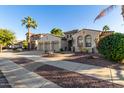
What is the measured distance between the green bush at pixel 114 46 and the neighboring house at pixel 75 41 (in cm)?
909

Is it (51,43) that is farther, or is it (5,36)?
(5,36)

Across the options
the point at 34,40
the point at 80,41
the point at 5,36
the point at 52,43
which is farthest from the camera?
the point at 34,40

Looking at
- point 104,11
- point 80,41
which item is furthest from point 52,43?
point 104,11

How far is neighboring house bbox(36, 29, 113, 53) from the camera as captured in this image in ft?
92.2

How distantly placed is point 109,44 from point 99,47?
114 cm

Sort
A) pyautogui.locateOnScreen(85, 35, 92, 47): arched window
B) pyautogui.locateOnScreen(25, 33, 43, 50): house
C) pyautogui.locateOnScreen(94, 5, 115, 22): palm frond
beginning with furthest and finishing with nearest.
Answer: pyautogui.locateOnScreen(25, 33, 43, 50): house
pyautogui.locateOnScreen(85, 35, 92, 47): arched window
pyautogui.locateOnScreen(94, 5, 115, 22): palm frond

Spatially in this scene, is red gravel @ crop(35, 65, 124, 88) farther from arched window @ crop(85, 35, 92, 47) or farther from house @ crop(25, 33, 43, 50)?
house @ crop(25, 33, 43, 50)

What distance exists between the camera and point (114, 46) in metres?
14.2

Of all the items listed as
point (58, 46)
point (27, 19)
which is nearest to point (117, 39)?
point (58, 46)

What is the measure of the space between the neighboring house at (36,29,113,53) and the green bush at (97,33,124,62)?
9095 mm

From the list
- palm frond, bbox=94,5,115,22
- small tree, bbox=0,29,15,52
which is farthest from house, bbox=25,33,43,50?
palm frond, bbox=94,5,115,22

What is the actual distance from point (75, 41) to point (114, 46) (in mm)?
16981

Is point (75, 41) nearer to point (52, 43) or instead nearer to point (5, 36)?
point (52, 43)
